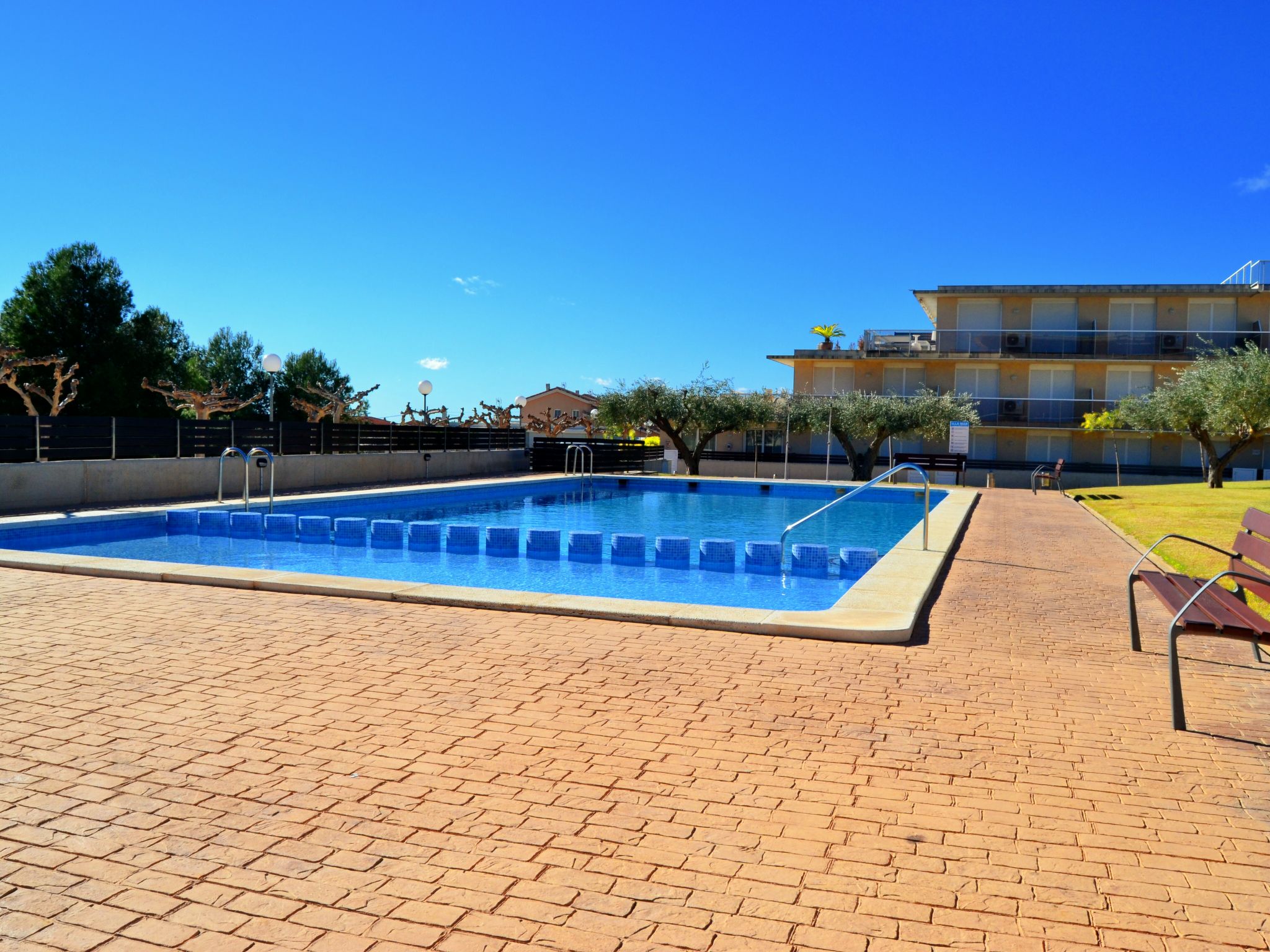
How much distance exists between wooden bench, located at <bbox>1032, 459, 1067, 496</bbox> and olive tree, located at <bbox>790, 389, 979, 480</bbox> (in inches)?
125

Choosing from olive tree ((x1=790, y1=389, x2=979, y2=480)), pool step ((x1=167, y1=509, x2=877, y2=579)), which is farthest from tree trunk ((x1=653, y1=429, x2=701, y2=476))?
pool step ((x1=167, y1=509, x2=877, y2=579))

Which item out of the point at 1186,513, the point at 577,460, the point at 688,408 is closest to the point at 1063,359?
the point at 688,408

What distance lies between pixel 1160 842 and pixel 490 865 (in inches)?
92.8

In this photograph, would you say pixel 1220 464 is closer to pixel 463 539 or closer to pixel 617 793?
pixel 463 539

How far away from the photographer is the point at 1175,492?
72.9ft

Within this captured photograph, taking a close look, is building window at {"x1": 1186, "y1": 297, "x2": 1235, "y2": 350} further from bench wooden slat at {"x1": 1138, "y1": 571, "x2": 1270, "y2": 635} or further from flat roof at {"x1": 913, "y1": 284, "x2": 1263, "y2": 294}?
bench wooden slat at {"x1": 1138, "y1": 571, "x2": 1270, "y2": 635}

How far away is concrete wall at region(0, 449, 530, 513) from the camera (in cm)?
1482

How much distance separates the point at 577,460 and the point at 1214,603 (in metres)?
26.0

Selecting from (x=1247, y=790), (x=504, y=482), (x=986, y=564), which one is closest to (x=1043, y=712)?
(x=1247, y=790)

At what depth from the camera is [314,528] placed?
13789 millimetres

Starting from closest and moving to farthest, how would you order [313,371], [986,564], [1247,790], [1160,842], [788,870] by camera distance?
[788,870] < [1160,842] < [1247,790] < [986,564] < [313,371]

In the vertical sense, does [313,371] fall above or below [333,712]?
above

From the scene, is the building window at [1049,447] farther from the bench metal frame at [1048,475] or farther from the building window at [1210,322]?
the building window at [1210,322]

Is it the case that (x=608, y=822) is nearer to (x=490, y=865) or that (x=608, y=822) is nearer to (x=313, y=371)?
(x=490, y=865)
